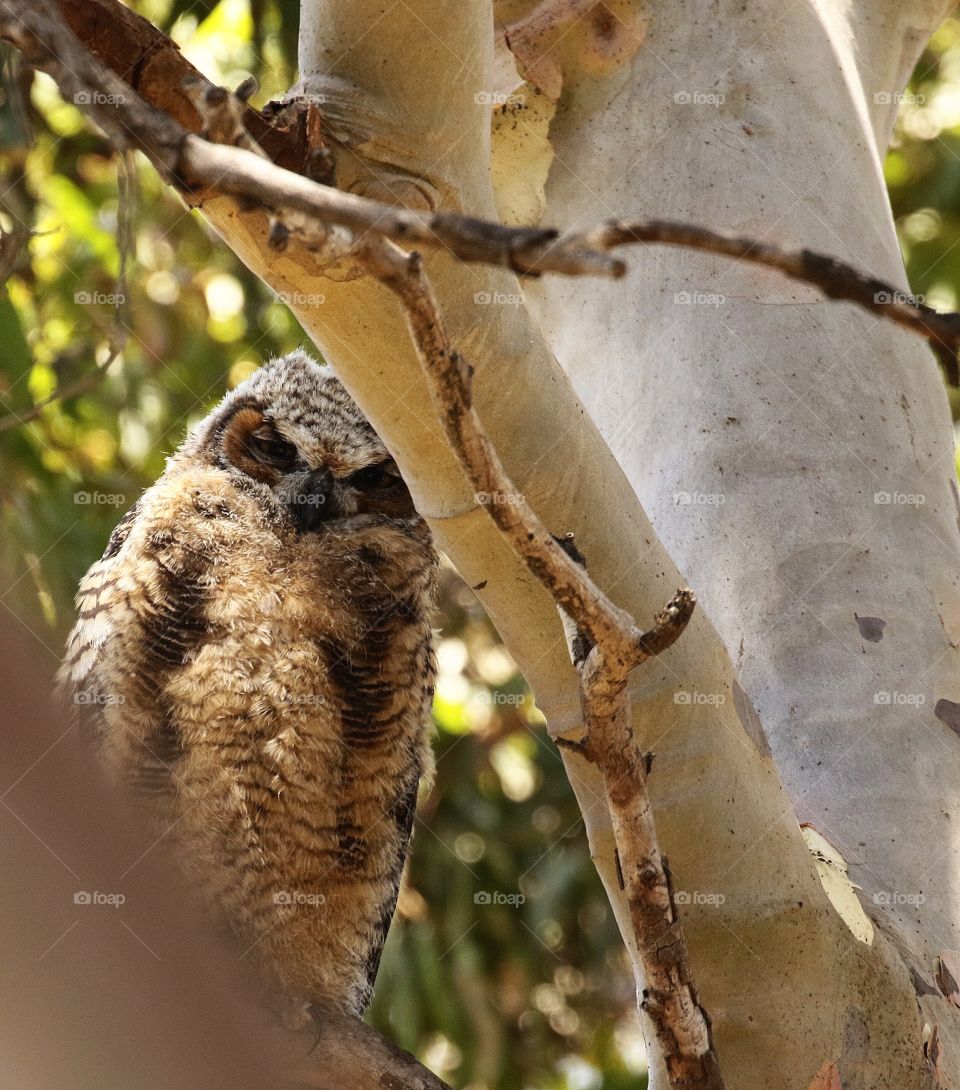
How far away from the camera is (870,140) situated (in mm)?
2344

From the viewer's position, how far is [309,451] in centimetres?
270

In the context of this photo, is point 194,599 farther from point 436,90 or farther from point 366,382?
point 436,90

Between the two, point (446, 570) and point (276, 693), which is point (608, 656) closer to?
point (276, 693)

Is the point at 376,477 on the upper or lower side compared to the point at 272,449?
lower

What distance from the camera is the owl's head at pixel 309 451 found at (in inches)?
104

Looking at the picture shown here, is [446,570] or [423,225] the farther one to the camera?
[446,570]

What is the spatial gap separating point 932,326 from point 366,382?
697mm

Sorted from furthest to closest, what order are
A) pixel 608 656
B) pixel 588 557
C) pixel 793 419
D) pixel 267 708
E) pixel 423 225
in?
pixel 267 708 < pixel 793 419 < pixel 588 557 < pixel 608 656 < pixel 423 225

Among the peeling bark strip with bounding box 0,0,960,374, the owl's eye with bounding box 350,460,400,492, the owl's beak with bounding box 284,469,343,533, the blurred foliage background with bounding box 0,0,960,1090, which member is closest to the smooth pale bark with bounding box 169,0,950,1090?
the peeling bark strip with bounding box 0,0,960,374

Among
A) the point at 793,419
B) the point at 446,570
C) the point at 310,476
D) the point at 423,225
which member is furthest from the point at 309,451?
the point at 423,225

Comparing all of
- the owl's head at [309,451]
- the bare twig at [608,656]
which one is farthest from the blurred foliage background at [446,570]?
the bare twig at [608,656]

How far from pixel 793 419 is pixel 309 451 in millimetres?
1101

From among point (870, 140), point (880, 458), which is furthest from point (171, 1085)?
point (870, 140)

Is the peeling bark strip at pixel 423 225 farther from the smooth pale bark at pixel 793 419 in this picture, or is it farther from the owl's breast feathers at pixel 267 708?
the owl's breast feathers at pixel 267 708
